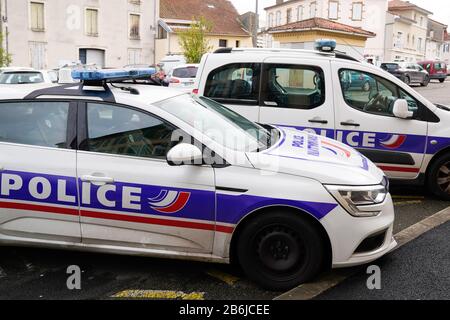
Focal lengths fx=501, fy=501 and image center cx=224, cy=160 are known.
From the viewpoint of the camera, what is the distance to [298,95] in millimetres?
6086

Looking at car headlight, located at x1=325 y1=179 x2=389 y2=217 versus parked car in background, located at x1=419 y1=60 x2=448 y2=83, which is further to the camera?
parked car in background, located at x1=419 y1=60 x2=448 y2=83

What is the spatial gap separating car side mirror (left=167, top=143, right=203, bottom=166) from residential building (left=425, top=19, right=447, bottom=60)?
66961 mm

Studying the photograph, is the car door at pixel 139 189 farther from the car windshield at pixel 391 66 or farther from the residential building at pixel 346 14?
the residential building at pixel 346 14

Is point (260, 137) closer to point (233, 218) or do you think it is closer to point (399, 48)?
point (233, 218)

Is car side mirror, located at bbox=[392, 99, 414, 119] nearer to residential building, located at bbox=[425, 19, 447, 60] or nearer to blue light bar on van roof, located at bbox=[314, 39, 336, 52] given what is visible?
blue light bar on van roof, located at bbox=[314, 39, 336, 52]

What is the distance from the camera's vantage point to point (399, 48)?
Answer: 5319cm

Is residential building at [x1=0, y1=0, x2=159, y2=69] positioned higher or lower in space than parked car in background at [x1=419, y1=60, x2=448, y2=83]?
higher

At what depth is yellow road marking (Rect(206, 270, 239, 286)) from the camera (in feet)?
12.5

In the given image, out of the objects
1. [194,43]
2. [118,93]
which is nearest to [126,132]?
[118,93]

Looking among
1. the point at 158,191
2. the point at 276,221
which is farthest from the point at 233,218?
the point at 158,191

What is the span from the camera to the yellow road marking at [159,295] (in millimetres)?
3541

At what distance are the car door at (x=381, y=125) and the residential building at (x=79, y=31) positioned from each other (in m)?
30.8

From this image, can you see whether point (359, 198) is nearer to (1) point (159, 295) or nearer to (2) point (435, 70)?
(1) point (159, 295)

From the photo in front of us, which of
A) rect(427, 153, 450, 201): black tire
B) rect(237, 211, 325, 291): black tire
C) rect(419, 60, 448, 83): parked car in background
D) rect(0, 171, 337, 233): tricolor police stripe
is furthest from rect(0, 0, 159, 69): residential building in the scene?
rect(237, 211, 325, 291): black tire
